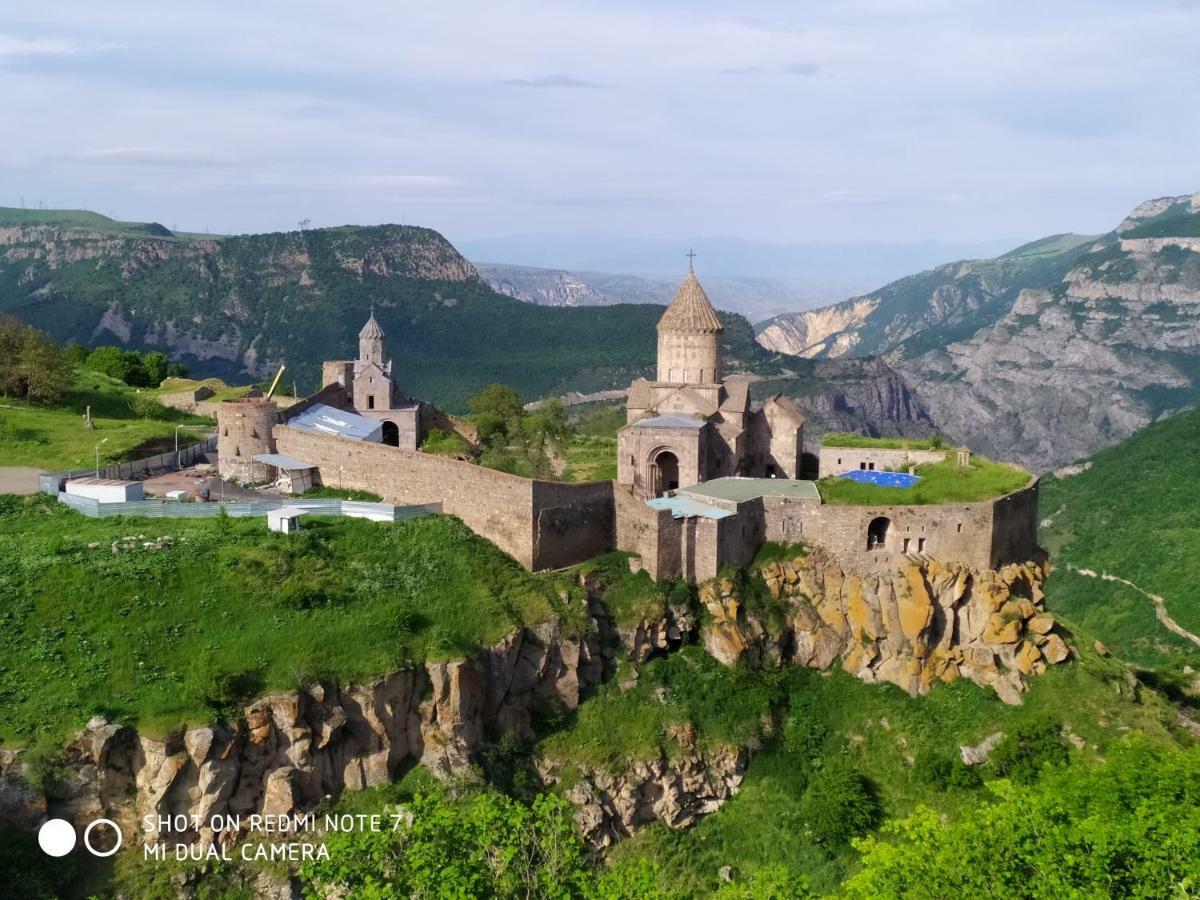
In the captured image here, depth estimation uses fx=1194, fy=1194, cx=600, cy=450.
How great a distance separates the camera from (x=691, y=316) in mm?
42625

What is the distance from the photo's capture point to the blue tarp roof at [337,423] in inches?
1531

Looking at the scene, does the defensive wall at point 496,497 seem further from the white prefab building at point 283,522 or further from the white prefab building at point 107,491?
the white prefab building at point 107,491

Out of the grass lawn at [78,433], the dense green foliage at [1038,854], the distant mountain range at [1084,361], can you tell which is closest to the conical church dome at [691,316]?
the grass lawn at [78,433]

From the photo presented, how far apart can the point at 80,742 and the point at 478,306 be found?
117 metres

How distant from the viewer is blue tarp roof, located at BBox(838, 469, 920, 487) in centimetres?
3792

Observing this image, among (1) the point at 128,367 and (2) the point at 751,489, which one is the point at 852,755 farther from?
(1) the point at 128,367

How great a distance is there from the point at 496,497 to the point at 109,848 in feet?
44.2

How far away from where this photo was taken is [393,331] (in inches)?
5133

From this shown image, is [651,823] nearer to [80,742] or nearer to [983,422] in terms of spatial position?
[80,742]

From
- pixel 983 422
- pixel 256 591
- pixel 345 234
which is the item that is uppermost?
pixel 345 234

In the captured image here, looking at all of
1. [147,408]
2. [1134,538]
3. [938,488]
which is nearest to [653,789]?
[938,488]

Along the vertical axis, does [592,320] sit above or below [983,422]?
above

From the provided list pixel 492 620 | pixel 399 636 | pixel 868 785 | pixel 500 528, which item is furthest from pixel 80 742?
pixel 868 785

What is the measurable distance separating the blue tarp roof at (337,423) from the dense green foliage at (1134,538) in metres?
31.6
